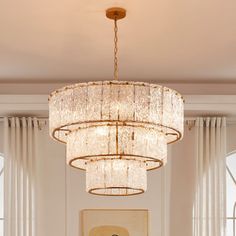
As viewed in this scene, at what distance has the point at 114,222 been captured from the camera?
585 centimetres

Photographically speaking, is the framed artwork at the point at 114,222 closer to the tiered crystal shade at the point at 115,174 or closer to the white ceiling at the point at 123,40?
the white ceiling at the point at 123,40

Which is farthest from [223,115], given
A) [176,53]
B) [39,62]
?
[39,62]

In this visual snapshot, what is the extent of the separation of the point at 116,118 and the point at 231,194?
296 cm

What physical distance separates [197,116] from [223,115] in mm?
225

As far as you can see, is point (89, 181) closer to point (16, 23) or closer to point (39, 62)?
point (16, 23)

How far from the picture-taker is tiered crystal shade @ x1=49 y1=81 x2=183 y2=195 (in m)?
3.47

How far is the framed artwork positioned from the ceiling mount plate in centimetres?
220

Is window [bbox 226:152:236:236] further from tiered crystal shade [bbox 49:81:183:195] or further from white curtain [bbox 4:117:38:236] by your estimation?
tiered crystal shade [bbox 49:81:183:195]

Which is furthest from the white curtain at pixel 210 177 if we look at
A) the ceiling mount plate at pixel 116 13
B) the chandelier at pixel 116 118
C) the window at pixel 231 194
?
the chandelier at pixel 116 118

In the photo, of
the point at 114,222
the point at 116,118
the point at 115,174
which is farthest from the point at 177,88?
the point at 116,118

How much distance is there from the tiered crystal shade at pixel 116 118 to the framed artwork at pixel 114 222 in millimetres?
2304

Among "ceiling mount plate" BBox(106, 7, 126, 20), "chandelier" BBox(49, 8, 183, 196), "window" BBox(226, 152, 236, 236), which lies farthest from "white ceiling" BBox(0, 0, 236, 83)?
"window" BBox(226, 152, 236, 236)

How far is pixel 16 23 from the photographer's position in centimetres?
434

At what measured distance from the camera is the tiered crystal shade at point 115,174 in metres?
3.79
